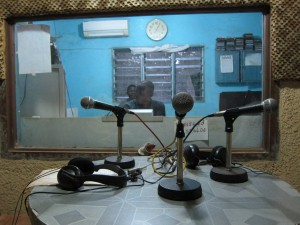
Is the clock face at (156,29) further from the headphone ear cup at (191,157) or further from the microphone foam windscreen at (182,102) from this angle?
the microphone foam windscreen at (182,102)

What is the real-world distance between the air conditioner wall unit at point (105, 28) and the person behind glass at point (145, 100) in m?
0.44

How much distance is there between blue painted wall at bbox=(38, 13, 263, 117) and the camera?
153cm

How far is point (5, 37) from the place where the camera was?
1.48 meters

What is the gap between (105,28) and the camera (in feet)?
6.21

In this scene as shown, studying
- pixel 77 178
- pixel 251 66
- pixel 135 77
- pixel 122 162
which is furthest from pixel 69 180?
pixel 251 66

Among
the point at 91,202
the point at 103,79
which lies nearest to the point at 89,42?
the point at 103,79

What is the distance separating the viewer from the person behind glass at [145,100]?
159 cm

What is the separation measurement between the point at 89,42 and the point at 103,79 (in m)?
0.30

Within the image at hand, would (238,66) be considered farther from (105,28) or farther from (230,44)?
(105,28)

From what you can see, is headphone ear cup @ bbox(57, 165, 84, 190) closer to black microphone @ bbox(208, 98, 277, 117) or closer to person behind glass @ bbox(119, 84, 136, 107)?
black microphone @ bbox(208, 98, 277, 117)

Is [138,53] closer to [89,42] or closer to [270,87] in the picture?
[89,42]

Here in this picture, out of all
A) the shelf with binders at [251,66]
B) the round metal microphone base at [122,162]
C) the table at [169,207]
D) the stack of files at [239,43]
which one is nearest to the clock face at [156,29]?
the stack of files at [239,43]

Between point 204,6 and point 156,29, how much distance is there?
2.10ft

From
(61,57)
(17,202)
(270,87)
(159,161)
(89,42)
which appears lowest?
(17,202)
